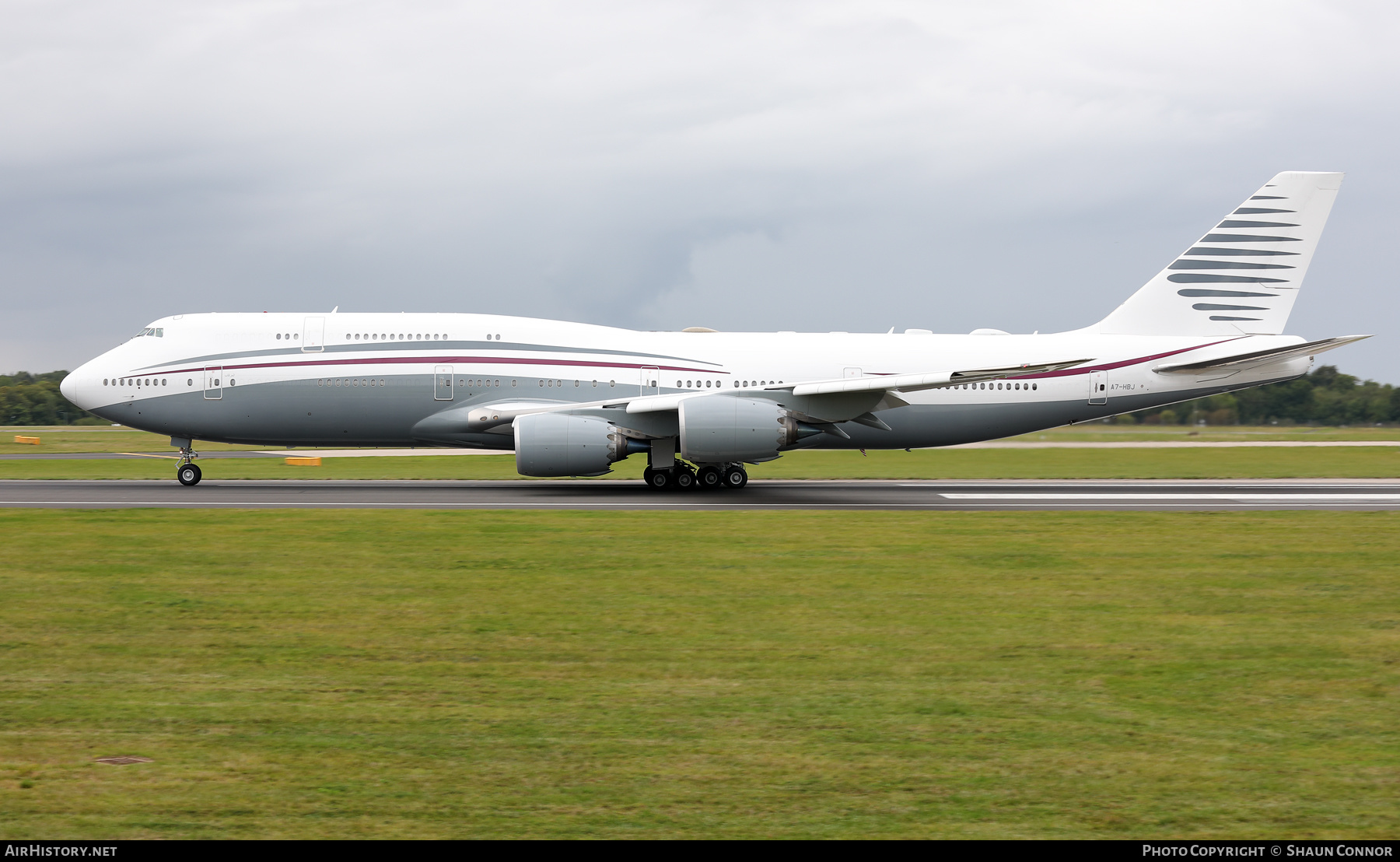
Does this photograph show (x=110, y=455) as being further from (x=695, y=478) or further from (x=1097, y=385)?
(x=1097, y=385)

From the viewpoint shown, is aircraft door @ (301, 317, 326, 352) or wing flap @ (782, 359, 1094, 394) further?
aircraft door @ (301, 317, 326, 352)

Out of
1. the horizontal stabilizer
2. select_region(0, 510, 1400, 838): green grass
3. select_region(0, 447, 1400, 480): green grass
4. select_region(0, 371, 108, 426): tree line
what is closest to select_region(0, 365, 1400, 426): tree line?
select_region(0, 371, 108, 426): tree line

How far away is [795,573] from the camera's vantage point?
12.9 meters

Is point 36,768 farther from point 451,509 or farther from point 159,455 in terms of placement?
point 159,455

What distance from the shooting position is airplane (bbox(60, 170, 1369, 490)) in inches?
969

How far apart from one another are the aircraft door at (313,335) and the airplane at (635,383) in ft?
0.12

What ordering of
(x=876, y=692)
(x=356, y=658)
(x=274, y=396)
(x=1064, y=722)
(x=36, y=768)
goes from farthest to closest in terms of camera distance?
(x=274, y=396), (x=356, y=658), (x=876, y=692), (x=1064, y=722), (x=36, y=768)

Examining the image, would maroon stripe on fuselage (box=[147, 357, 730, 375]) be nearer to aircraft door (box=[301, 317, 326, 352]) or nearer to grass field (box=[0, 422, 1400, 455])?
aircraft door (box=[301, 317, 326, 352])

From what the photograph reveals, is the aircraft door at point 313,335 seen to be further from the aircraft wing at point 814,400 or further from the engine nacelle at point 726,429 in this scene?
the engine nacelle at point 726,429

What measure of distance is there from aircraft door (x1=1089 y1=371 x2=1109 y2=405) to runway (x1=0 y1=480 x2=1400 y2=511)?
2343 millimetres

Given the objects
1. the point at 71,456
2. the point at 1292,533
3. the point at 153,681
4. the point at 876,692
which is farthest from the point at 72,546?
the point at 71,456

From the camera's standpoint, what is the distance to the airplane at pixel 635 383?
24.6 meters

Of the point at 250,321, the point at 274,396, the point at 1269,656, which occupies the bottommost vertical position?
the point at 1269,656

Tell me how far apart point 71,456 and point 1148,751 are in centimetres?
4382
